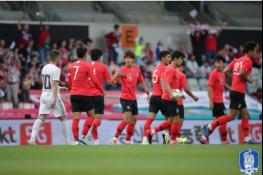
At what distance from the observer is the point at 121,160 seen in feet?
55.6

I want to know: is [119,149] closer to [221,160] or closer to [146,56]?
[221,160]

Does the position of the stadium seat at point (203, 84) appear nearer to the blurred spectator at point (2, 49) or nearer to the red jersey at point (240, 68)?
the blurred spectator at point (2, 49)

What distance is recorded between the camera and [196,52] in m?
43.4

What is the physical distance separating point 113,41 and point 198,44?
4.72 m

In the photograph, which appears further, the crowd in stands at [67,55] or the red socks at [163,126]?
the crowd in stands at [67,55]

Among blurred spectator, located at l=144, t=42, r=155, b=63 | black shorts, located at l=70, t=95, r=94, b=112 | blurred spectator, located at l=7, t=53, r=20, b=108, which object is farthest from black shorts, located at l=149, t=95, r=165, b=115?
blurred spectator, located at l=144, t=42, r=155, b=63

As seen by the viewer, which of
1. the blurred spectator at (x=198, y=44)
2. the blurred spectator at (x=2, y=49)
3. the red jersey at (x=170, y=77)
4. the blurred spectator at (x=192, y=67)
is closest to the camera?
the red jersey at (x=170, y=77)

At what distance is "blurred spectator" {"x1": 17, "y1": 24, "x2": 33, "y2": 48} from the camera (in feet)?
126

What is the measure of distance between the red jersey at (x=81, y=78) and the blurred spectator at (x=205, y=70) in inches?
720

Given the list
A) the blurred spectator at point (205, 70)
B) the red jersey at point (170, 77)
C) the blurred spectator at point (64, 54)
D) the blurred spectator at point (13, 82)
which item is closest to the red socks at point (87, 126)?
the red jersey at point (170, 77)

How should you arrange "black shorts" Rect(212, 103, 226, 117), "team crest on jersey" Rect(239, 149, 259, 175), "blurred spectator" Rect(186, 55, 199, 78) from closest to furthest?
"team crest on jersey" Rect(239, 149, 259, 175)
"black shorts" Rect(212, 103, 226, 117)
"blurred spectator" Rect(186, 55, 199, 78)

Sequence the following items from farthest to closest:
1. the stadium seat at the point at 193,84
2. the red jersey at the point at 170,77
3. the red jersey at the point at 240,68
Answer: the stadium seat at the point at 193,84 → the red jersey at the point at 240,68 → the red jersey at the point at 170,77

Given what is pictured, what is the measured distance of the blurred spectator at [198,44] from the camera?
43.2 metres

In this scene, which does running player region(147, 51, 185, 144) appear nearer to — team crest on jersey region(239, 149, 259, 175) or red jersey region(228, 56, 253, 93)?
red jersey region(228, 56, 253, 93)
